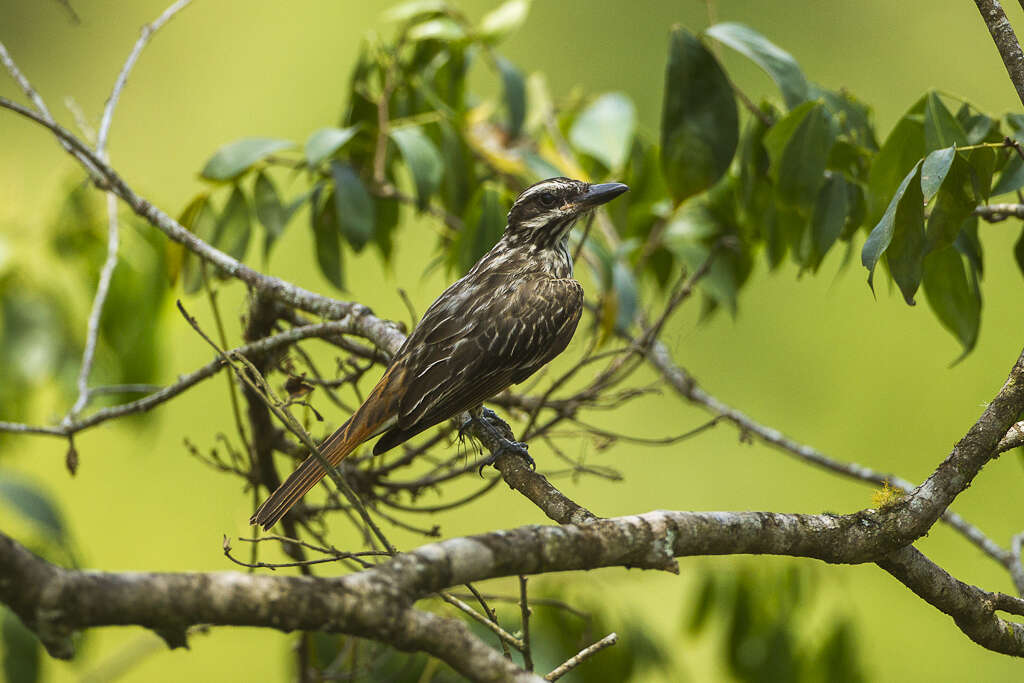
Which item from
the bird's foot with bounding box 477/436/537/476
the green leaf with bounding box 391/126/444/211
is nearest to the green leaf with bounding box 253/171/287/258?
the green leaf with bounding box 391/126/444/211

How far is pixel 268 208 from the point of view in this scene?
2490 mm

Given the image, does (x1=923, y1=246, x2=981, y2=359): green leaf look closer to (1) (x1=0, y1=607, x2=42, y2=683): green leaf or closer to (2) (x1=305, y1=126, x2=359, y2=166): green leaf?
(2) (x1=305, y1=126, x2=359, y2=166): green leaf

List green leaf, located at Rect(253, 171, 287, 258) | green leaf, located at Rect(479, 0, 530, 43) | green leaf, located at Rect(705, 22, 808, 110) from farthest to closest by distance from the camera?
green leaf, located at Rect(479, 0, 530, 43) → green leaf, located at Rect(253, 171, 287, 258) → green leaf, located at Rect(705, 22, 808, 110)

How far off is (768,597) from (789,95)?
63.6 inches

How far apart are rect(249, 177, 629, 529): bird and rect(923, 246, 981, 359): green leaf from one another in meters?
0.91

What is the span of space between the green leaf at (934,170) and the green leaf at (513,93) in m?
1.60

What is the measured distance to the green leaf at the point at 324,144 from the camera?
7.27 ft

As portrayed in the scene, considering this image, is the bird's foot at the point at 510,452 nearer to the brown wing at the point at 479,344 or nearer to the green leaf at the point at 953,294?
the brown wing at the point at 479,344

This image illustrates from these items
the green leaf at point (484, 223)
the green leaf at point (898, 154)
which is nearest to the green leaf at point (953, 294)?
the green leaf at point (898, 154)

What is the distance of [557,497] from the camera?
1.55m

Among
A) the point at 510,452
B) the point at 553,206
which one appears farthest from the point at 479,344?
the point at 553,206

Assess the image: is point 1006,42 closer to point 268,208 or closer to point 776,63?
point 776,63

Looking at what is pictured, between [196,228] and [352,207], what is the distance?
0.55 meters

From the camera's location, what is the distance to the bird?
6.93 ft
